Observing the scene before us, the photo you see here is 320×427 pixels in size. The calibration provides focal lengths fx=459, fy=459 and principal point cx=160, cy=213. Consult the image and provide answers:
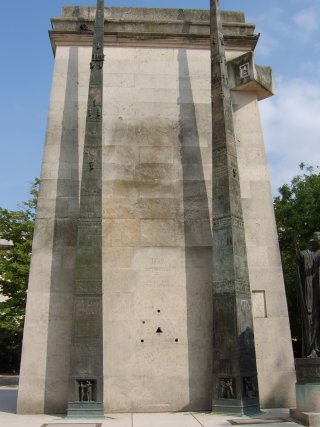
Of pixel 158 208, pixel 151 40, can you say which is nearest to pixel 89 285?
pixel 158 208

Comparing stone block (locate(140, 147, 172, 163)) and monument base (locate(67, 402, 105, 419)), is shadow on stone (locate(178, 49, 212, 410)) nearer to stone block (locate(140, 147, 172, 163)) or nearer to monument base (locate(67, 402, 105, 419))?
stone block (locate(140, 147, 172, 163))

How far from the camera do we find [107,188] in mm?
12688

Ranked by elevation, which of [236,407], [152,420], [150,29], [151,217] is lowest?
[152,420]

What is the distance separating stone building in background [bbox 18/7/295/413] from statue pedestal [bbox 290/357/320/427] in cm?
212

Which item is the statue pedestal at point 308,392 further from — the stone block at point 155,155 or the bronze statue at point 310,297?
the stone block at point 155,155

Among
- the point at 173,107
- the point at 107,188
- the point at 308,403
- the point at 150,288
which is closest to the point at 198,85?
the point at 173,107

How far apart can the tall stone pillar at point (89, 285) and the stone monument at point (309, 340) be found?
14.1 ft

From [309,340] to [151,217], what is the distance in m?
5.08

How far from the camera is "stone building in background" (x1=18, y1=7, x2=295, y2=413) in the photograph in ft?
37.0

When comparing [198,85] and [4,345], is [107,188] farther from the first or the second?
[4,345]

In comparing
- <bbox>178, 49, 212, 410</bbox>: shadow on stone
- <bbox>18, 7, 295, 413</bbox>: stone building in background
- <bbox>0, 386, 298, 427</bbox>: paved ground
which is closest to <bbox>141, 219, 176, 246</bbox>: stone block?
<bbox>18, 7, 295, 413</bbox>: stone building in background

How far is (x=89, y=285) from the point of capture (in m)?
10.9

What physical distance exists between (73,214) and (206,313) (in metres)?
4.39

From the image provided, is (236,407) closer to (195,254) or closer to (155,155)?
(195,254)
